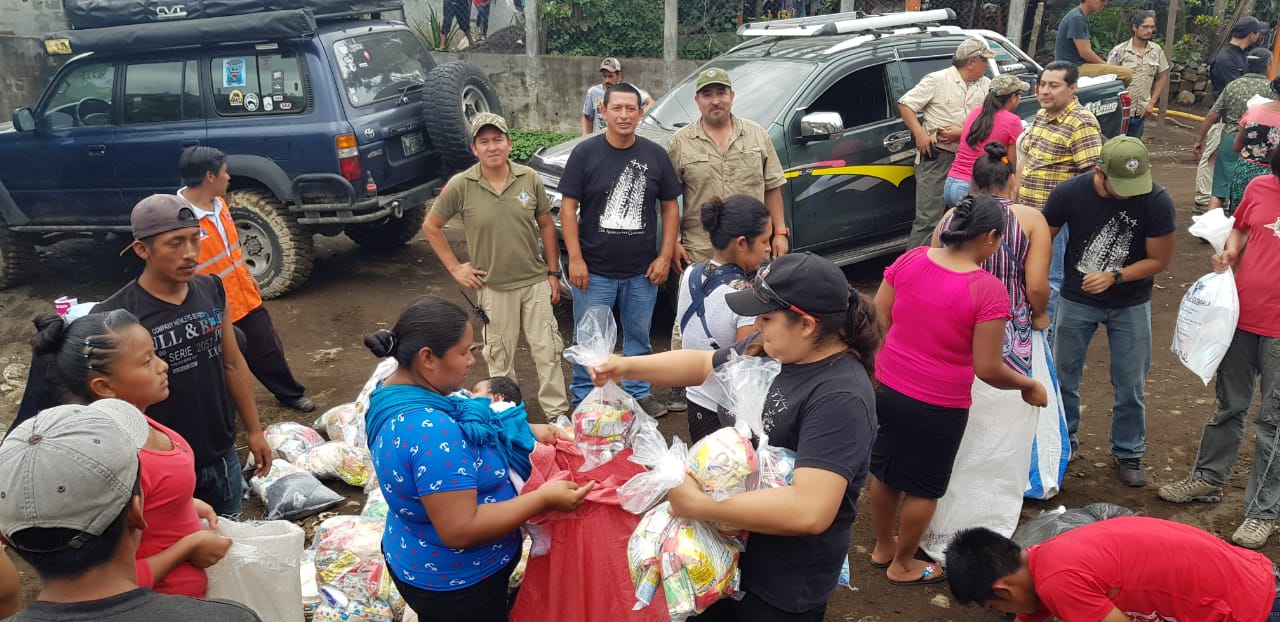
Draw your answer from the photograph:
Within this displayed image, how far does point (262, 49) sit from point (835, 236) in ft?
15.5

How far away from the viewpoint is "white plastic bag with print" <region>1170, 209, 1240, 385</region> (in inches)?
163

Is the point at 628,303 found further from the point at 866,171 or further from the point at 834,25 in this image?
the point at 834,25

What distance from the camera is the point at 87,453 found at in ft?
5.78

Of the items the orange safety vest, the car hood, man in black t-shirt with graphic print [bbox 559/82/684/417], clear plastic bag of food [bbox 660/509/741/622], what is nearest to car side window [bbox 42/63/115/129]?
the orange safety vest

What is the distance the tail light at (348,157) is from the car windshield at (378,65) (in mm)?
347

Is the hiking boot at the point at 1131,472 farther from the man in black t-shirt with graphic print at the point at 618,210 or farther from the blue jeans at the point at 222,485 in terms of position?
the blue jeans at the point at 222,485

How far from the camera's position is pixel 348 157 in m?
7.06

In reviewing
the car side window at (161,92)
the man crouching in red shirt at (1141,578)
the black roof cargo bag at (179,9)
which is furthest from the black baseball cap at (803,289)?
the car side window at (161,92)

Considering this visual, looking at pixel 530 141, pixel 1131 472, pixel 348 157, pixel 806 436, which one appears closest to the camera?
pixel 806 436

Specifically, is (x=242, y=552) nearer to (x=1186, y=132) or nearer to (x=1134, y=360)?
(x=1134, y=360)

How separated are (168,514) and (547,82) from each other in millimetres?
10701

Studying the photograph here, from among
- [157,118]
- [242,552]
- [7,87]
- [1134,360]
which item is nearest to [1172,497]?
[1134,360]

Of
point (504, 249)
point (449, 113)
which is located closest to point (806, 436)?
point (504, 249)

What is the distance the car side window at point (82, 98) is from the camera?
760cm
